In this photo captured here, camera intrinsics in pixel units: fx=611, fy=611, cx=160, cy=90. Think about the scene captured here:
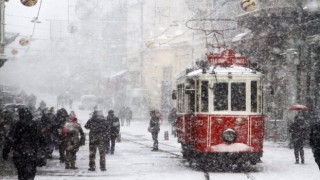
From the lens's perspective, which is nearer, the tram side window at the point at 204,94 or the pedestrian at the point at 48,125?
the tram side window at the point at 204,94

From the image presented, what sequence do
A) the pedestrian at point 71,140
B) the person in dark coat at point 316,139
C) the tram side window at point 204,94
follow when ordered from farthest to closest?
the pedestrian at point 71,140 < the tram side window at point 204,94 < the person in dark coat at point 316,139

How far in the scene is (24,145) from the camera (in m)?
10.1

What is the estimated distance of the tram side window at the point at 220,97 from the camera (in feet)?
54.0

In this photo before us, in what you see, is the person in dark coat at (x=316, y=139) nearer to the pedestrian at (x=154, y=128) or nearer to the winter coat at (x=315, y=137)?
the winter coat at (x=315, y=137)

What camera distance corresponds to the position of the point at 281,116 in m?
32.0

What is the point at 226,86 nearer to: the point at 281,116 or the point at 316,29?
the point at 316,29

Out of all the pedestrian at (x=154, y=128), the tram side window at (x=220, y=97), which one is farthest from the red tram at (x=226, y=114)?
the pedestrian at (x=154, y=128)

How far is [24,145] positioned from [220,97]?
7.54 meters

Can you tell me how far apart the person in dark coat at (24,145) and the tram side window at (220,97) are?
711 cm

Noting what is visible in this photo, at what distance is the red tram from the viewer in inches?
642

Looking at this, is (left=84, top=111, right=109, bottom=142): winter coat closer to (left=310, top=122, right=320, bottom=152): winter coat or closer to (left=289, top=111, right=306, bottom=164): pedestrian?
(left=289, top=111, right=306, bottom=164): pedestrian

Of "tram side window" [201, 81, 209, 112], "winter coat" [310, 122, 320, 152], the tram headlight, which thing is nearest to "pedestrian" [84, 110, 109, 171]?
"tram side window" [201, 81, 209, 112]

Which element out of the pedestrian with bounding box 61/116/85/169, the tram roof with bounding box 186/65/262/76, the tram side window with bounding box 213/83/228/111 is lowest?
the pedestrian with bounding box 61/116/85/169

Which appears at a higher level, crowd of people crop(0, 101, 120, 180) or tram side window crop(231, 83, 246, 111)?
tram side window crop(231, 83, 246, 111)
